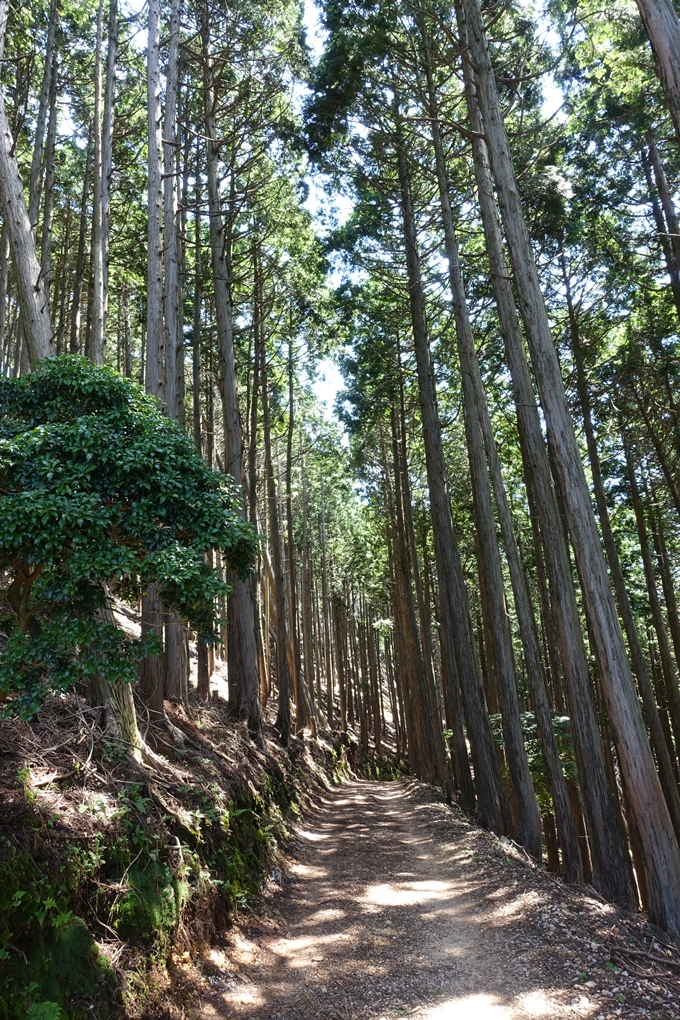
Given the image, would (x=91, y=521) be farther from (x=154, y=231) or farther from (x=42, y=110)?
Result: (x=42, y=110)

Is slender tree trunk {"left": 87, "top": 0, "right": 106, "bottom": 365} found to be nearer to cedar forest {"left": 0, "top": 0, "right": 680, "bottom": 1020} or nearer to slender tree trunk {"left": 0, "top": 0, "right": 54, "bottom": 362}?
cedar forest {"left": 0, "top": 0, "right": 680, "bottom": 1020}

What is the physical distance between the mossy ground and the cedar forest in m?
0.17

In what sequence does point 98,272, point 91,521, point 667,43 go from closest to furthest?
point 91,521, point 667,43, point 98,272

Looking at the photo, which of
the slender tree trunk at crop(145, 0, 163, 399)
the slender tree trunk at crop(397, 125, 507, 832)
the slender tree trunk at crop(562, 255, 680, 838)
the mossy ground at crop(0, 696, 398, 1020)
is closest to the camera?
the mossy ground at crop(0, 696, 398, 1020)

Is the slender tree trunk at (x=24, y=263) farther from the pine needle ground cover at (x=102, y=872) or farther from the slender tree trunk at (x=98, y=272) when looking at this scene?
the pine needle ground cover at (x=102, y=872)

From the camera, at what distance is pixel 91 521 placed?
414cm

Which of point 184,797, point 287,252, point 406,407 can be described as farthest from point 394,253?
point 184,797

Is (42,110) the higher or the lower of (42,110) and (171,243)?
the higher

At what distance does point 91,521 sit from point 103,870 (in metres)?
2.82

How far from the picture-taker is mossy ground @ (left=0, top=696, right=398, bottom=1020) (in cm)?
405

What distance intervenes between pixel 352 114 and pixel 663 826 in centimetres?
1329

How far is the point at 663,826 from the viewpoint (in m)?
6.22

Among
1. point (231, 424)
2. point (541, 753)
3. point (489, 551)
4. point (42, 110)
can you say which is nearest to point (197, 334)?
point (231, 424)

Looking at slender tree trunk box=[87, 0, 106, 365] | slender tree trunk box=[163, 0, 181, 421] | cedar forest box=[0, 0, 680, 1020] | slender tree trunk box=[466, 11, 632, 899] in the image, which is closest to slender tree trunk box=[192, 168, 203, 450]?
cedar forest box=[0, 0, 680, 1020]
